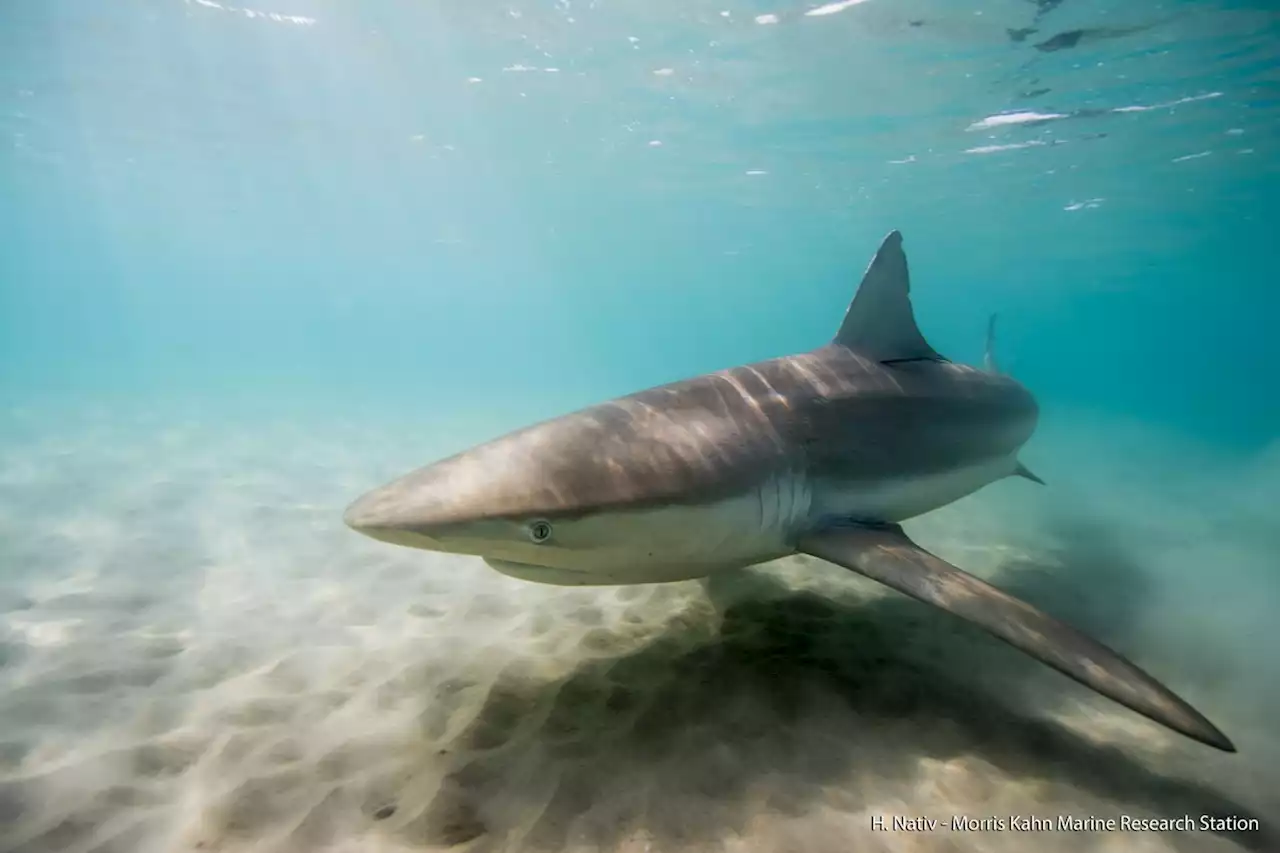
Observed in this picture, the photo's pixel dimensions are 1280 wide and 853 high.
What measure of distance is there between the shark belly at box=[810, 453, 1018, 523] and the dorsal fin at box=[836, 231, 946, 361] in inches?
37.3

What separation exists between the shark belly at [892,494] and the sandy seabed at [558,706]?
797mm

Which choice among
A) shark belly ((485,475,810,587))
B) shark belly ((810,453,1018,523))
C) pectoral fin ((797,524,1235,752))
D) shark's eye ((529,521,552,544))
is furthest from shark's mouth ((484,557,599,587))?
shark belly ((810,453,1018,523))

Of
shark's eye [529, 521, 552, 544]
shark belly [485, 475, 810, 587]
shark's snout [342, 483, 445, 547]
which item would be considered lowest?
shark belly [485, 475, 810, 587]

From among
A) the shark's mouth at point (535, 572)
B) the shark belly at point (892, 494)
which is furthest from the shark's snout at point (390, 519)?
the shark belly at point (892, 494)

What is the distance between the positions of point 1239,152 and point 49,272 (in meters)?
148

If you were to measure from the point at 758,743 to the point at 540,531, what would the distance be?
4.40 feet

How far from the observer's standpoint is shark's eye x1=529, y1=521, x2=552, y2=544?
8.09 ft

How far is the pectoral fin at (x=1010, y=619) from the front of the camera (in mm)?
2236

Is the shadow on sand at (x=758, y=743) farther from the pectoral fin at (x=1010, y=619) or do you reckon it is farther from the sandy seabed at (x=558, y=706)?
the pectoral fin at (x=1010, y=619)

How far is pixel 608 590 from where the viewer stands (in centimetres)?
499

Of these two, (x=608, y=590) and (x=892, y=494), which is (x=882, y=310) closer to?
(x=892, y=494)

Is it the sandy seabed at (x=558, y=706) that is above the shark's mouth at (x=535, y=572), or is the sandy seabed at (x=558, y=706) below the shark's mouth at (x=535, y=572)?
below

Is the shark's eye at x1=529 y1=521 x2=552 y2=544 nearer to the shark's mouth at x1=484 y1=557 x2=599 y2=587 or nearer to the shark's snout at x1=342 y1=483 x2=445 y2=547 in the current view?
the shark's mouth at x1=484 y1=557 x2=599 y2=587

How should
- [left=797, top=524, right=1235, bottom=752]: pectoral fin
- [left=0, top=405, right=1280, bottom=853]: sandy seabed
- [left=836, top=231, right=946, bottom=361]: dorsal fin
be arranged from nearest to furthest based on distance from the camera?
[left=797, top=524, right=1235, bottom=752]: pectoral fin → [left=0, top=405, right=1280, bottom=853]: sandy seabed → [left=836, top=231, right=946, bottom=361]: dorsal fin
